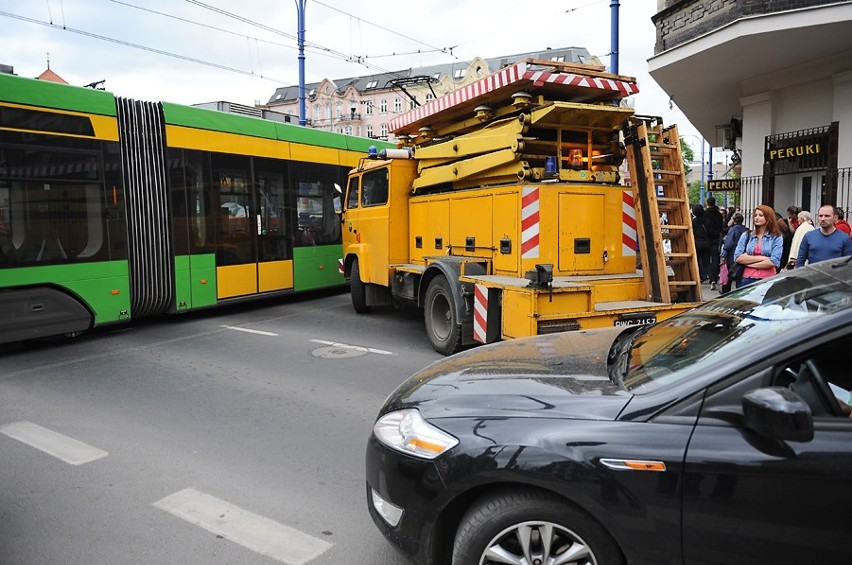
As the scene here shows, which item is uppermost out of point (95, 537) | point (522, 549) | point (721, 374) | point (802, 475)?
point (721, 374)

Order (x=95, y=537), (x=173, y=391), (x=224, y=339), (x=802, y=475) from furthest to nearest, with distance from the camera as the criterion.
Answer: (x=224, y=339) < (x=173, y=391) < (x=95, y=537) < (x=802, y=475)

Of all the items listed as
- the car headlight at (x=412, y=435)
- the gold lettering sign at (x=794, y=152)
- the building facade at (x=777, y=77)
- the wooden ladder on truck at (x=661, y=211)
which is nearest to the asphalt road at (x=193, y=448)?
the car headlight at (x=412, y=435)

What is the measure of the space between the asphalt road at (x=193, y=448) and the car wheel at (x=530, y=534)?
0.82 meters

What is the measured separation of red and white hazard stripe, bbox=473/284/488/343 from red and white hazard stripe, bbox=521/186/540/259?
0.62 metres

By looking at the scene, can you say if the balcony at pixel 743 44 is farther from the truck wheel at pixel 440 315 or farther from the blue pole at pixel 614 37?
the truck wheel at pixel 440 315

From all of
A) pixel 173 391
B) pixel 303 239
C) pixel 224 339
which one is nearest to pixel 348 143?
pixel 303 239

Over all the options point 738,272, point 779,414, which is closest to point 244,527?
point 779,414

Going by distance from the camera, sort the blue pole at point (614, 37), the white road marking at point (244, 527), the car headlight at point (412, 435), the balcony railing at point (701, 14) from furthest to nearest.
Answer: the blue pole at point (614, 37)
the balcony railing at point (701, 14)
the white road marking at point (244, 527)
the car headlight at point (412, 435)

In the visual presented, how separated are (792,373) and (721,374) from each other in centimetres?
25

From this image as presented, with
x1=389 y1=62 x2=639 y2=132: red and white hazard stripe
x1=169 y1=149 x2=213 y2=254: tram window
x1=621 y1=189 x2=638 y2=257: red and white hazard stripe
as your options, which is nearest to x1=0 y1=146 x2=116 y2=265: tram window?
x1=169 y1=149 x2=213 y2=254: tram window

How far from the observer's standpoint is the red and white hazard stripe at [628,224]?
732cm

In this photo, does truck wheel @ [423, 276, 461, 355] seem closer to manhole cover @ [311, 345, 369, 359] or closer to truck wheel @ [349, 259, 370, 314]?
manhole cover @ [311, 345, 369, 359]

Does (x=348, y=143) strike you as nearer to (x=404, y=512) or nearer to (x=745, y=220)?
(x=745, y=220)

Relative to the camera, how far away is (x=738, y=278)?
7066 millimetres
